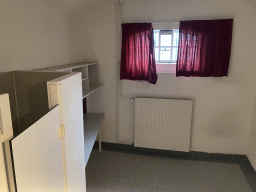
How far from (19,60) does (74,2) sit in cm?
144

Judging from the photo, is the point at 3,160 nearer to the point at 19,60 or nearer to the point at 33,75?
the point at 33,75

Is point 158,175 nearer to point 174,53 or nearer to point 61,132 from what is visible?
point 174,53

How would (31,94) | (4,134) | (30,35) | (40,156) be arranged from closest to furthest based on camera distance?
(4,134)
(40,156)
(31,94)
(30,35)

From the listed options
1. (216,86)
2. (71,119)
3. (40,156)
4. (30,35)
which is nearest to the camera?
(40,156)

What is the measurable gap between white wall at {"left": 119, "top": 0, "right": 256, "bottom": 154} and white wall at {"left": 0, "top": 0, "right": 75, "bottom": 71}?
117 cm

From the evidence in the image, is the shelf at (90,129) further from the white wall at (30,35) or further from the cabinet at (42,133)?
the white wall at (30,35)

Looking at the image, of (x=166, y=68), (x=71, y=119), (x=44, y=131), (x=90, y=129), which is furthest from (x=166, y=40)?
(x=44, y=131)

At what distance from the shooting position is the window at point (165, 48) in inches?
125

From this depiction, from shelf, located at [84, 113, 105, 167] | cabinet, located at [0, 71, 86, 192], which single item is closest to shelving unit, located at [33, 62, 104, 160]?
shelf, located at [84, 113, 105, 167]

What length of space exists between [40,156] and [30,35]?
1.60 metres

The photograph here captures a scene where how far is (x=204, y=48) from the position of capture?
2.94 meters

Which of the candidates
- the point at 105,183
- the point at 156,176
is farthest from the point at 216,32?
the point at 105,183

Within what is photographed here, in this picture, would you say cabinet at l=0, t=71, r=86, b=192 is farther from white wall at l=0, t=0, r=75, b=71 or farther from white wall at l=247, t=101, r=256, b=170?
white wall at l=247, t=101, r=256, b=170

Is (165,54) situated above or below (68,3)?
below
